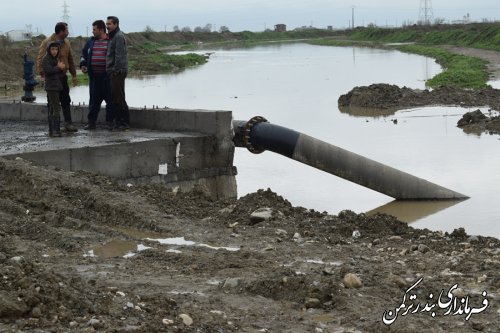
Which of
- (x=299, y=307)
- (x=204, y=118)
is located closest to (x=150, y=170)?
(x=204, y=118)

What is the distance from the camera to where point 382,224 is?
9766 millimetres

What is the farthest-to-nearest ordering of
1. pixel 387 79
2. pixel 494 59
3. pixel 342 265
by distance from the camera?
pixel 494 59 < pixel 387 79 < pixel 342 265

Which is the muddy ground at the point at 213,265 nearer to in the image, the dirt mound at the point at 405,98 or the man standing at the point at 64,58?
the man standing at the point at 64,58

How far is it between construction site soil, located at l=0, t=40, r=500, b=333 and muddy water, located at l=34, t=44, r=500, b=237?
2.81 metres

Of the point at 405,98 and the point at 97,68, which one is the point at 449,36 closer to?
the point at 405,98

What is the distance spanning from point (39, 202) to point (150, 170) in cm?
309

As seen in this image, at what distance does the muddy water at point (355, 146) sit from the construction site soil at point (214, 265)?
9.22 ft

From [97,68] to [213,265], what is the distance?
6987mm

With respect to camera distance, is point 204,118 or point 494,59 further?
point 494,59

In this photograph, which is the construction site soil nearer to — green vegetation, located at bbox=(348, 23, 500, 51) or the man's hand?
the man's hand

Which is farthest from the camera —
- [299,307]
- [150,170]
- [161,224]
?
[150,170]

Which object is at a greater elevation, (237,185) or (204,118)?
(204,118)

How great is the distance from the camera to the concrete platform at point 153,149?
12.0 m

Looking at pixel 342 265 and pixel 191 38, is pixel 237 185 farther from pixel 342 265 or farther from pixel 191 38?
pixel 191 38
